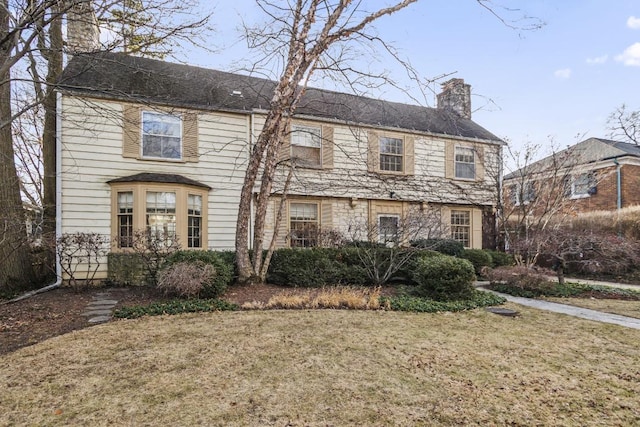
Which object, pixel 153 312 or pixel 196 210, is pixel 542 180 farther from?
pixel 153 312

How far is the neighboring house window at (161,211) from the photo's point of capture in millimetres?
9734

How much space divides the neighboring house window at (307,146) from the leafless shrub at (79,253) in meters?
6.18

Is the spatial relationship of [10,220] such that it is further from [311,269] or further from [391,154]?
[391,154]

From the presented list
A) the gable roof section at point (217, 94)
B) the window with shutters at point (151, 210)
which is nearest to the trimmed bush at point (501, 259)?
the gable roof section at point (217, 94)

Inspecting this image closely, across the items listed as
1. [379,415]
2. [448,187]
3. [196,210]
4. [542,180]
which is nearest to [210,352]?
[379,415]

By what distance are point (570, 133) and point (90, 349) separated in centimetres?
1571

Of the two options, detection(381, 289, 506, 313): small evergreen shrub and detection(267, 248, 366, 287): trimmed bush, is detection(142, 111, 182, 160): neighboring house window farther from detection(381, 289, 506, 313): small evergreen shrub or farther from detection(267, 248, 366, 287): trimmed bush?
detection(381, 289, 506, 313): small evergreen shrub

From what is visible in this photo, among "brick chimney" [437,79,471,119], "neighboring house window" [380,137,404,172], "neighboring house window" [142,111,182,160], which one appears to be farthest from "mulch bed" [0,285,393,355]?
"brick chimney" [437,79,471,119]

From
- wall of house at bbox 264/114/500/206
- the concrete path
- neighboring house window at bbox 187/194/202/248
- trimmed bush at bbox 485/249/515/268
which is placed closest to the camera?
the concrete path

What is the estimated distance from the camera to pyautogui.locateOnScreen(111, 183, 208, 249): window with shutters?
31.3ft

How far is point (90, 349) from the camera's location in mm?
4574

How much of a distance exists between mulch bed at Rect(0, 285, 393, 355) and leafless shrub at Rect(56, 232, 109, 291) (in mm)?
435

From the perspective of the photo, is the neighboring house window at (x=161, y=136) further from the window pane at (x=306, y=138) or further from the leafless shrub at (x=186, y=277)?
the leafless shrub at (x=186, y=277)

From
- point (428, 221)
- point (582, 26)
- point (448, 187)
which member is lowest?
point (428, 221)
